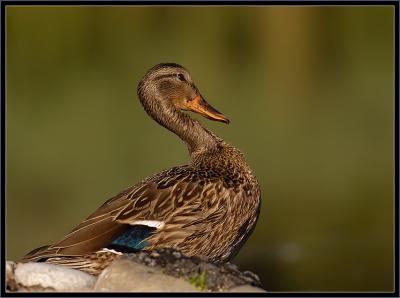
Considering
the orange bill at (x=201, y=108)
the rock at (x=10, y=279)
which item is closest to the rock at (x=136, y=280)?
the rock at (x=10, y=279)

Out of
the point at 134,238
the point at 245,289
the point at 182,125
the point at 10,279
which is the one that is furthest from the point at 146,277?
the point at 182,125

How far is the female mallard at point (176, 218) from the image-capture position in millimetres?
7754

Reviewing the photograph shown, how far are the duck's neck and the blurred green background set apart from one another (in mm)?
1969

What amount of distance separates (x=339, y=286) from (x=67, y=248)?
3.78 metres

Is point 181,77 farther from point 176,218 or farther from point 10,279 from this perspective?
point 10,279

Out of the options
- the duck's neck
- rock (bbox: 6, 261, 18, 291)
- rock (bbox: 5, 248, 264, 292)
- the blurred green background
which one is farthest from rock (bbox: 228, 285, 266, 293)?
the blurred green background

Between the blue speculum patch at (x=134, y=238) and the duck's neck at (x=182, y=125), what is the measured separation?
158 centimetres

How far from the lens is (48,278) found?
20.3 ft

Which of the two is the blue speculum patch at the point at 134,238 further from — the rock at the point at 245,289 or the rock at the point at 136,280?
the rock at the point at 245,289

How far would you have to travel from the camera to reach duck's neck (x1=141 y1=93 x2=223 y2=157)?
9422mm

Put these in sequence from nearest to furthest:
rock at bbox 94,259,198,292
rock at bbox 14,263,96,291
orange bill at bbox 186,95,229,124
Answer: rock at bbox 94,259,198,292, rock at bbox 14,263,96,291, orange bill at bbox 186,95,229,124

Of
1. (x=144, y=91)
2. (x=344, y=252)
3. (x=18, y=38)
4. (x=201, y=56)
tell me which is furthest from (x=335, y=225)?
(x=18, y=38)

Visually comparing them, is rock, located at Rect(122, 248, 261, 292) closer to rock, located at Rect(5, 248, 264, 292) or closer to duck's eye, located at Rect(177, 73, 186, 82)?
rock, located at Rect(5, 248, 264, 292)

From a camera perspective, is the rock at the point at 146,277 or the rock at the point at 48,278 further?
the rock at the point at 48,278
